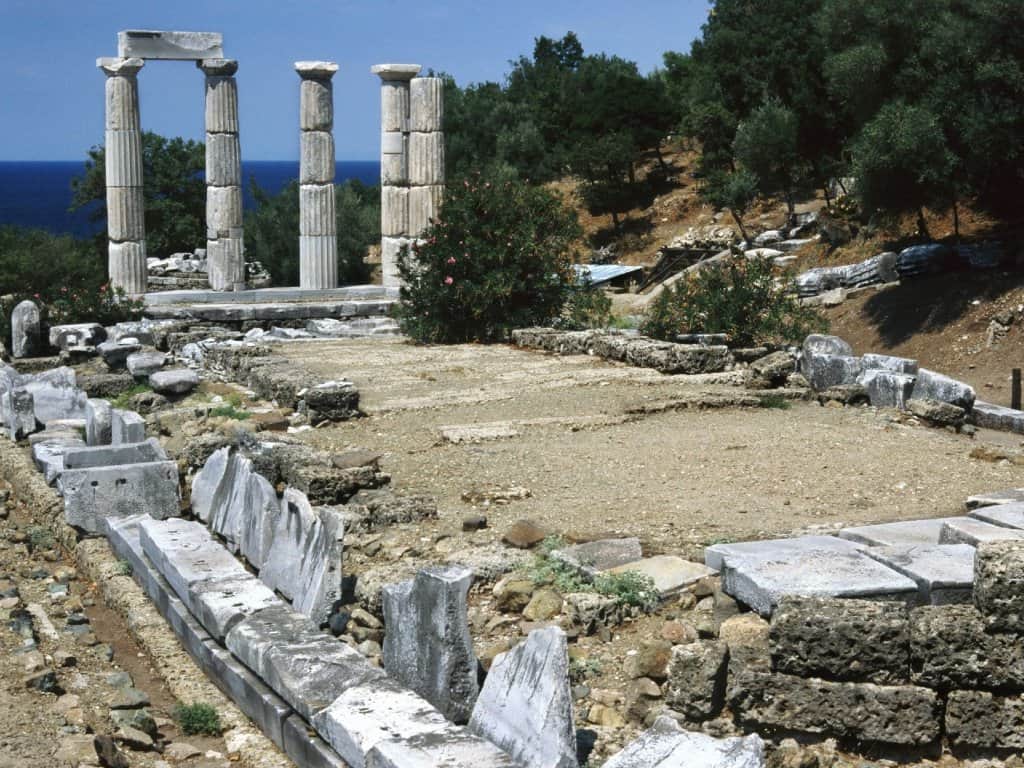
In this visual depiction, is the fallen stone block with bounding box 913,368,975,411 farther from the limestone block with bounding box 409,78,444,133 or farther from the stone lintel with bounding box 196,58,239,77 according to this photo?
the stone lintel with bounding box 196,58,239,77

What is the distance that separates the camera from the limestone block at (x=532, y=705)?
16.4 ft

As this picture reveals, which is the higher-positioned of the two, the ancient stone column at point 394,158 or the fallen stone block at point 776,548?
the ancient stone column at point 394,158

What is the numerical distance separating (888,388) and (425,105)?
13.6 meters

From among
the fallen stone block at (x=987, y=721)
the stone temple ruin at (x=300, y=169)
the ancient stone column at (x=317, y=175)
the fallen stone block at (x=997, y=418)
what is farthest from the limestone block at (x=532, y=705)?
the ancient stone column at (x=317, y=175)

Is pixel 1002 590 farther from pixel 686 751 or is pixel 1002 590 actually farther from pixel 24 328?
pixel 24 328

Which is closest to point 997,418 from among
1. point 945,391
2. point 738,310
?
point 945,391

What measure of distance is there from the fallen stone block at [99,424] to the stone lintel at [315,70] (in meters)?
13.2

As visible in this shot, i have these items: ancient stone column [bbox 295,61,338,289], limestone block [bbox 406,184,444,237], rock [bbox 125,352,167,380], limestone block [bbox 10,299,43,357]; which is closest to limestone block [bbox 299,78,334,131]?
ancient stone column [bbox 295,61,338,289]

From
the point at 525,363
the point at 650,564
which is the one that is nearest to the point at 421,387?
the point at 525,363

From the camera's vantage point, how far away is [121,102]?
23.1 metres

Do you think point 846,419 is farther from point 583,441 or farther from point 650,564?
point 650,564

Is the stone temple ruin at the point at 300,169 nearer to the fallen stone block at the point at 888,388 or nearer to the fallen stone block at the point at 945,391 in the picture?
the fallen stone block at the point at 888,388

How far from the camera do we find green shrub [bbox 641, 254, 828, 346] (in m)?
15.6

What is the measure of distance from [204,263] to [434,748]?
29338 mm
